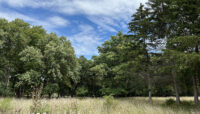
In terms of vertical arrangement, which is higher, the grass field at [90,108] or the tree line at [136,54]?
the tree line at [136,54]

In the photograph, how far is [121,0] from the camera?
9.70 m

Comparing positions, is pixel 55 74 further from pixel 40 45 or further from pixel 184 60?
pixel 184 60

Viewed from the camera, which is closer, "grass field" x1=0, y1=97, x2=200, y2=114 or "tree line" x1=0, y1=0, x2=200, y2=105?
"grass field" x1=0, y1=97, x2=200, y2=114

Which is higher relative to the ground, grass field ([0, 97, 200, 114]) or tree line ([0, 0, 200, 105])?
tree line ([0, 0, 200, 105])

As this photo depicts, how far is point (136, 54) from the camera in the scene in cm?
1160

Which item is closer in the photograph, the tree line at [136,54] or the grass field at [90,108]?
the grass field at [90,108]

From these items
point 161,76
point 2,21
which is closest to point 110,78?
point 161,76

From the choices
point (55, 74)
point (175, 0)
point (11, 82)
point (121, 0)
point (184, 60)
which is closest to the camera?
point (184, 60)

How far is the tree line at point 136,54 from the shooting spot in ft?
25.3

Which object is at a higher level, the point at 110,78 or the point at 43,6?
the point at 43,6

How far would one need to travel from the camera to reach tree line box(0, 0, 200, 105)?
7.70m

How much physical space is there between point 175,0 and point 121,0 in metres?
3.67

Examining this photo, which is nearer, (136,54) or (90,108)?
(90,108)

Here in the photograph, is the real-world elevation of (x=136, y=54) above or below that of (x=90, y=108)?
above
